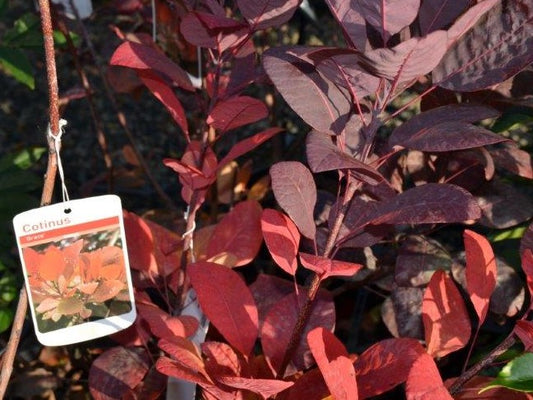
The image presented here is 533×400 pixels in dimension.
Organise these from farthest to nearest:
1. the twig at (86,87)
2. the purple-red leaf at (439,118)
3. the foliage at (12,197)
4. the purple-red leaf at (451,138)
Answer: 1. the foliage at (12,197)
2. the twig at (86,87)
3. the purple-red leaf at (439,118)
4. the purple-red leaf at (451,138)

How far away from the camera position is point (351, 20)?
2.60 feet

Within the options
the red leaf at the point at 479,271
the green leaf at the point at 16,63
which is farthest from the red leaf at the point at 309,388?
the green leaf at the point at 16,63

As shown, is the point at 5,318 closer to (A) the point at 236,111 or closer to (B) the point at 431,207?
(A) the point at 236,111

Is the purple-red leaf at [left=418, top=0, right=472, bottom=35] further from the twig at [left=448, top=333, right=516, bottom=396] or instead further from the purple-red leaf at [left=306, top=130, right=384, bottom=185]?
the twig at [left=448, top=333, right=516, bottom=396]

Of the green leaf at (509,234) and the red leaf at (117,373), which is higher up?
the red leaf at (117,373)

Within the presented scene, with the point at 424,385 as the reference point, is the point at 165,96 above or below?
above

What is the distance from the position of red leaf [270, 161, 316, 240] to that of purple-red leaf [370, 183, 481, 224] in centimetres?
8

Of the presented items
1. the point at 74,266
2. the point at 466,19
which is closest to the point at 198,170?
the point at 74,266

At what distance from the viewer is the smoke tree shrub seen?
31.5 inches

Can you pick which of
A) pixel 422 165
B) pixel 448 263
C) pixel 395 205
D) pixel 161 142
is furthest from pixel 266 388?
pixel 161 142

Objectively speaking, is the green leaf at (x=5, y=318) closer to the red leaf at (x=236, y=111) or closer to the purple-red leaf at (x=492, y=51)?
the red leaf at (x=236, y=111)

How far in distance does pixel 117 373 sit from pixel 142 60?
0.47 metres

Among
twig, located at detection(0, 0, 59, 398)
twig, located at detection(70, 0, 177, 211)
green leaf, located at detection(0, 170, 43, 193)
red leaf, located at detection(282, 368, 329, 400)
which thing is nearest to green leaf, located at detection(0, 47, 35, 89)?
twig, located at detection(70, 0, 177, 211)

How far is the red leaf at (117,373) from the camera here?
1088 mm
